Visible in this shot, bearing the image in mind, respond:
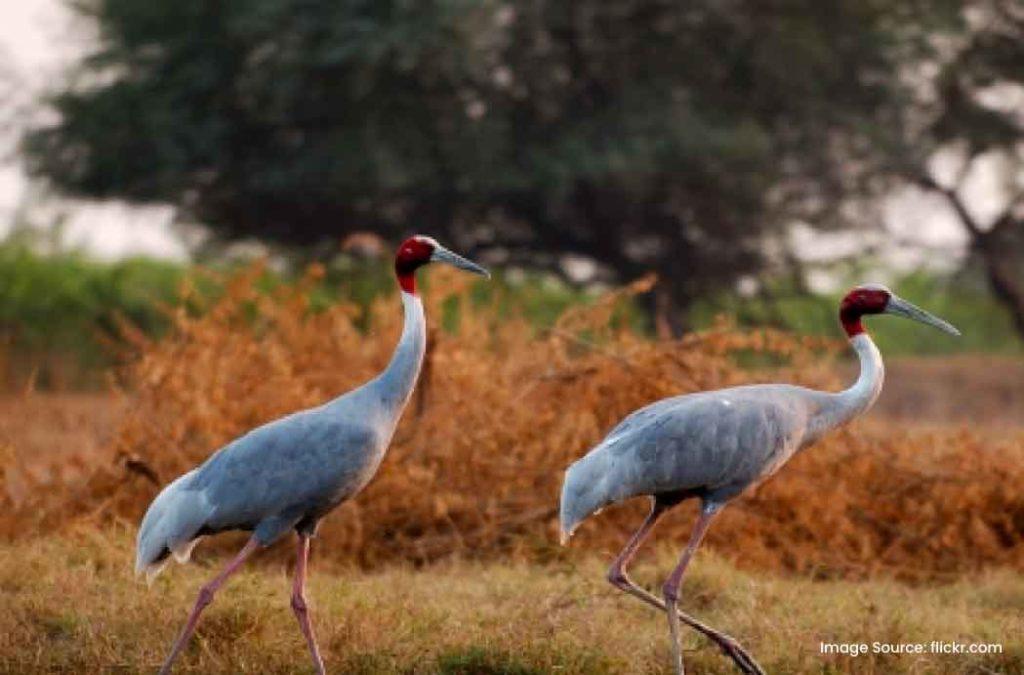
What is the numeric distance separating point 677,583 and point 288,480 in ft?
4.82

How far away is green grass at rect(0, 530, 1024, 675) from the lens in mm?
6527

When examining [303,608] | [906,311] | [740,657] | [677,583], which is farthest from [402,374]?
[906,311]

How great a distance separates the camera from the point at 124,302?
21.7 metres

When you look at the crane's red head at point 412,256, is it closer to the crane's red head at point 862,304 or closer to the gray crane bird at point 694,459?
the gray crane bird at point 694,459

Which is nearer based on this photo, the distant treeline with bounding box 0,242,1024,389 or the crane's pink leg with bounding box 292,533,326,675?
the crane's pink leg with bounding box 292,533,326,675

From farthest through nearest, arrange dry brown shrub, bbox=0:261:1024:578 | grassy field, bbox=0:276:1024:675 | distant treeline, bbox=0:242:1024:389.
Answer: distant treeline, bbox=0:242:1024:389 < dry brown shrub, bbox=0:261:1024:578 < grassy field, bbox=0:276:1024:675

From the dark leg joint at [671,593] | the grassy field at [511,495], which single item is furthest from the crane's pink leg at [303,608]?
the dark leg joint at [671,593]

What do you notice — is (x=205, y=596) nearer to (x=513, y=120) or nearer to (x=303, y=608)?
(x=303, y=608)

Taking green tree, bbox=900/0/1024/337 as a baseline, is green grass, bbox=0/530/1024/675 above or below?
above

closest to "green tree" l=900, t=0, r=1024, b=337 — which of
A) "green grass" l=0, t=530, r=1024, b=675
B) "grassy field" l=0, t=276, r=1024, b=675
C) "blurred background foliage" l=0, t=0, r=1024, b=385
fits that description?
"blurred background foliage" l=0, t=0, r=1024, b=385

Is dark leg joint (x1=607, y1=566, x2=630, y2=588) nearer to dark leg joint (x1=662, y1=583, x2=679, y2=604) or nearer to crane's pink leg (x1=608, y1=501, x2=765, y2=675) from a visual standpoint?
crane's pink leg (x1=608, y1=501, x2=765, y2=675)

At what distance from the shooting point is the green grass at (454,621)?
21.4ft

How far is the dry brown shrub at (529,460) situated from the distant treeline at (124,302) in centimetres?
891

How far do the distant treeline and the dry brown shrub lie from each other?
351 inches
